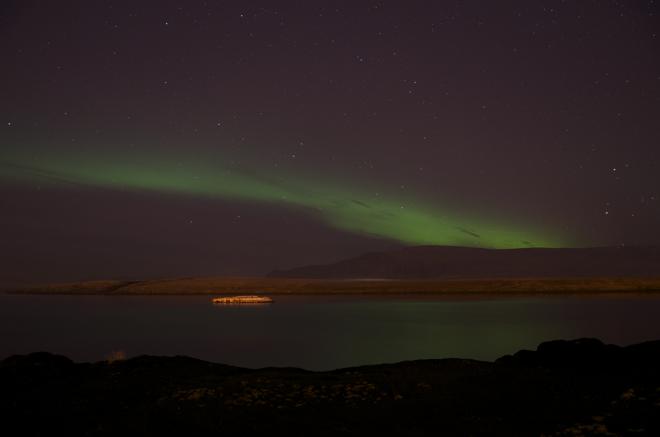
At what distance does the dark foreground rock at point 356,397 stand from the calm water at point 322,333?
20244 millimetres

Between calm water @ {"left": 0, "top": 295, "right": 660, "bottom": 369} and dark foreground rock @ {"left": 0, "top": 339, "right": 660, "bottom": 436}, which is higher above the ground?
dark foreground rock @ {"left": 0, "top": 339, "right": 660, "bottom": 436}

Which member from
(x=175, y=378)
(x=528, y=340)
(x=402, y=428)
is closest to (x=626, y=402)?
(x=402, y=428)

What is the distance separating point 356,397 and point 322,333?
4783 cm

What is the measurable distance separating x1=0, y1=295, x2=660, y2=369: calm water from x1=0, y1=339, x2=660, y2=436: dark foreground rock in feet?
66.4

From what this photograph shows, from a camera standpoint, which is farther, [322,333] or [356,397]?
[322,333]

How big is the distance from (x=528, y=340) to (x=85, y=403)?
5059cm

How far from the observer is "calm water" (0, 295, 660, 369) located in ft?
178

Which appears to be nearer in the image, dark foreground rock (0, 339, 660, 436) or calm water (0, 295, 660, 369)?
dark foreground rock (0, 339, 660, 436)

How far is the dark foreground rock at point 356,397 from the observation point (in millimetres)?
19219

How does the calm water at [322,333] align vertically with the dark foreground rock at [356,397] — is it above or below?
below

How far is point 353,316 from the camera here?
9394 centimetres

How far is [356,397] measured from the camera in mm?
22797

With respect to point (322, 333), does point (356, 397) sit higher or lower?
higher

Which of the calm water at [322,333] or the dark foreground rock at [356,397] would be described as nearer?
the dark foreground rock at [356,397]
